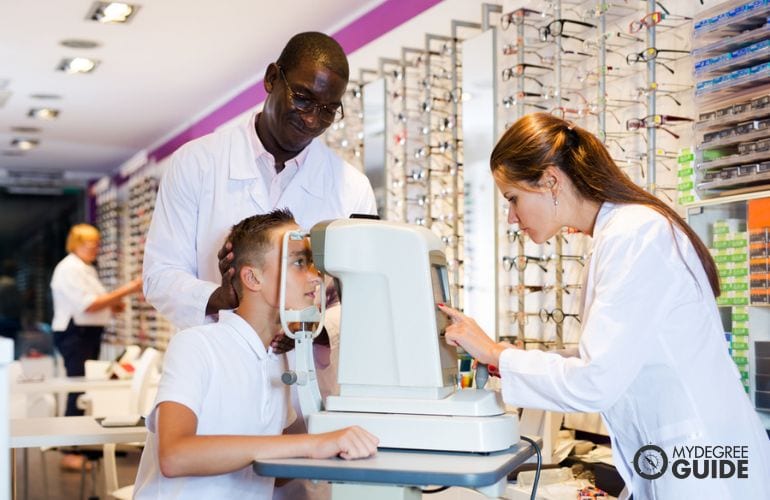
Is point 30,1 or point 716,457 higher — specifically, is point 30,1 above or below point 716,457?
above

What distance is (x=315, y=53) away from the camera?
7.72 feet

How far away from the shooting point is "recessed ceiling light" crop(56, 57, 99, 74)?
6.92 meters

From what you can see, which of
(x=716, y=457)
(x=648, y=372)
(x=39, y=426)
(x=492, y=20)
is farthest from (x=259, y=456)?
(x=492, y=20)

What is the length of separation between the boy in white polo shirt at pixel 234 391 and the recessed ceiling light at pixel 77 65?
5.35 m

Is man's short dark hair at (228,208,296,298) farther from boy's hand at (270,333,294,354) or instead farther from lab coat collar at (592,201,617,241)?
A: lab coat collar at (592,201,617,241)

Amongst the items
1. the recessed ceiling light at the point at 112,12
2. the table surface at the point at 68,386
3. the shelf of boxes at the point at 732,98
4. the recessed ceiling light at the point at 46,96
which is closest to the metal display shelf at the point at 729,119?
the shelf of boxes at the point at 732,98

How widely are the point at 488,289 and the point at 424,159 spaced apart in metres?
0.99

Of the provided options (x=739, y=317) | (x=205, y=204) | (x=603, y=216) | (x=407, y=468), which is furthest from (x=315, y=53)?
(x=739, y=317)

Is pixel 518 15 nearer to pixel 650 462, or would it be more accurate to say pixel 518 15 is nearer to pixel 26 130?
pixel 650 462

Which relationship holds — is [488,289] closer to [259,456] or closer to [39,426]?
[39,426]

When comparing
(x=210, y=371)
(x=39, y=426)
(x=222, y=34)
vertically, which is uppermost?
(x=222, y=34)

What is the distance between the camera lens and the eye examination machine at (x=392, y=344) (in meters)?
1.69

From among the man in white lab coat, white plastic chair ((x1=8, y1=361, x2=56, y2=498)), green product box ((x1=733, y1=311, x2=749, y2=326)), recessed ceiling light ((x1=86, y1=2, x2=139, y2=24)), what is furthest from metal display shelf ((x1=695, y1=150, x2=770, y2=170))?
white plastic chair ((x1=8, y1=361, x2=56, y2=498))

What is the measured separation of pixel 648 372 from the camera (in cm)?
177
